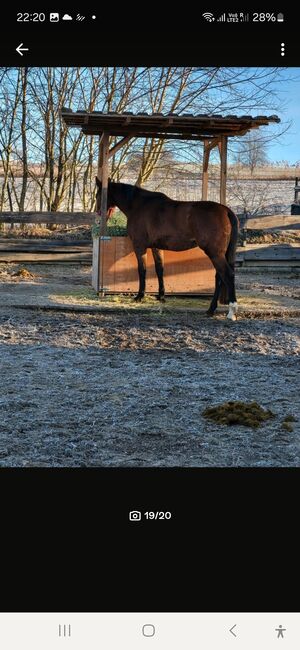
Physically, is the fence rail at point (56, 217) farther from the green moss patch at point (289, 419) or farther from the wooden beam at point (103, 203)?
the green moss patch at point (289, 419)

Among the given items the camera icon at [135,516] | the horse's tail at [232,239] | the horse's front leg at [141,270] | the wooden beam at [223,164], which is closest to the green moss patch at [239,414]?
the camera icon at [135,516]

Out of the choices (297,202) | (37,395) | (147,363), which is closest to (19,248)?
(297,202)

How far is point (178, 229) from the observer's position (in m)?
7.09

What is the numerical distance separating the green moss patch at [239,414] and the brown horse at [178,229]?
3.38m

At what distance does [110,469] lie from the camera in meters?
1.15

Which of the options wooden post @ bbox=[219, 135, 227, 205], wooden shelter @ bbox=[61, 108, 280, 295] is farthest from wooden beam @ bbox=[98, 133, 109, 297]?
wooden post @ bbox=[219, 135, 227, 205]

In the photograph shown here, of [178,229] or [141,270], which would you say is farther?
[141,270]

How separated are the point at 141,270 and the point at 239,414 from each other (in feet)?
15.4

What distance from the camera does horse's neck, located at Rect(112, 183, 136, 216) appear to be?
7707mm

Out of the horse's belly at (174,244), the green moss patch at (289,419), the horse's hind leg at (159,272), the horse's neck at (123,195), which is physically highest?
the horse's neck at (123,195)

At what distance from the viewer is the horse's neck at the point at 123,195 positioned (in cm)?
771

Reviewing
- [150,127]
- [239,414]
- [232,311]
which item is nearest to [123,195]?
[150,127]
